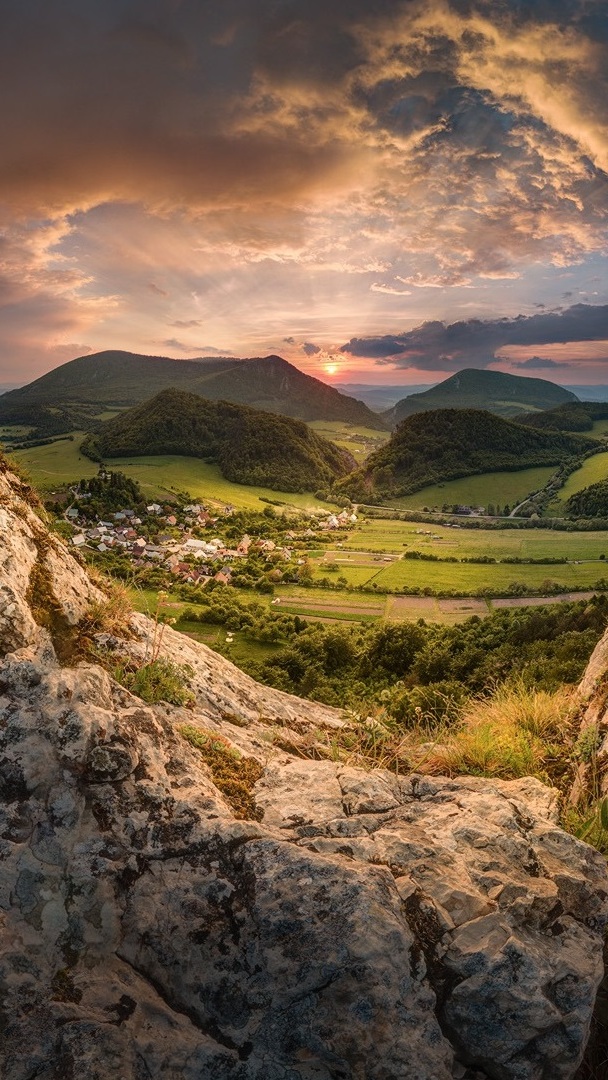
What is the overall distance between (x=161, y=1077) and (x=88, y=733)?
172cm

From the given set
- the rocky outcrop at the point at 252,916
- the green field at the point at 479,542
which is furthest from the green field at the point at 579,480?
the rocky outcrop at the point at 252,916

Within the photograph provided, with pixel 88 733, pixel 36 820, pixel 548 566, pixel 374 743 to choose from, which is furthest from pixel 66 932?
pixel 548 566

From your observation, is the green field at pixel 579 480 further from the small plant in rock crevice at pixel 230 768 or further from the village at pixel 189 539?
the small plant in rock crevice at pixel 230 768

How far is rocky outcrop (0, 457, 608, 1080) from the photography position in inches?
96.2

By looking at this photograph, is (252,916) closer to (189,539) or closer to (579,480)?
(189,539)

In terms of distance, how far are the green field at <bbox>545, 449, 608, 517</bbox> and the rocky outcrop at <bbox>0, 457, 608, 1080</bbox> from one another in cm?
13234

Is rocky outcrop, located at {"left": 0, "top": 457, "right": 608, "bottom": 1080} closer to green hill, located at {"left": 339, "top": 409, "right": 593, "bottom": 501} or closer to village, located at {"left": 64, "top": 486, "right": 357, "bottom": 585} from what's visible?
village, located at {"left": 64, "top": 486, "right": 357, "bottom": 585}

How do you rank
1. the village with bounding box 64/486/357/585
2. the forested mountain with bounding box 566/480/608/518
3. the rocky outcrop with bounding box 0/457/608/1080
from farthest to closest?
1. the forested mountain with bounding box 566/480/608/518
2. the village with bounding box 64/486/357/585
3. the rocky outcrop with bounding box 0/457/608/1080

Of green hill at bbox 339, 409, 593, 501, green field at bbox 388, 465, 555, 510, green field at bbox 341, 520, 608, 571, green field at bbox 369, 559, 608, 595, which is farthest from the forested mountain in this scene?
green hill at bbox 339, 409, 593, 501

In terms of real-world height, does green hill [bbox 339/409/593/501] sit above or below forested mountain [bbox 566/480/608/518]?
above

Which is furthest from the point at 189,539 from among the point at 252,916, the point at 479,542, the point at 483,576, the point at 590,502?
the point at 252,916

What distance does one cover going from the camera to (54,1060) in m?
2.20

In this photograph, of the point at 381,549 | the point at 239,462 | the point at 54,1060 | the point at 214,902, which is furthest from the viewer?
the point at 239,462

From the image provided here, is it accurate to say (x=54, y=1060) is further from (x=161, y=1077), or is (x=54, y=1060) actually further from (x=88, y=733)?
(x=88, y=733)
